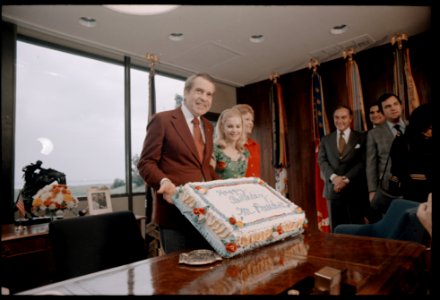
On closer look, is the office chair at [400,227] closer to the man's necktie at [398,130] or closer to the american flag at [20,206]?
the man's necktie at [398,130]

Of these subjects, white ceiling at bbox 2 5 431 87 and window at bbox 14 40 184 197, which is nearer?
white ceiling at bbox 2 5 431 87

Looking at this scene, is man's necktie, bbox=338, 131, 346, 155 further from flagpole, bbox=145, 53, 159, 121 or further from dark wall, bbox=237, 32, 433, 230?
flagpole, bbox=145, 53, 159, 121

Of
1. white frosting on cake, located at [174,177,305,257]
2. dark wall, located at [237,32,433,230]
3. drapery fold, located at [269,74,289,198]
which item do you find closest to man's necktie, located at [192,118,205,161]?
white frosting on cake, located at [174,177,305,257]

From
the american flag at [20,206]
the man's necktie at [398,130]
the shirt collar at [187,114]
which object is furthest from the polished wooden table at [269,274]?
the american flag at [20,206]

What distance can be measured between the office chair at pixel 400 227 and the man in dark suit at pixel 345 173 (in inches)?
59.2

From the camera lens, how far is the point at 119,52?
3.64 meters

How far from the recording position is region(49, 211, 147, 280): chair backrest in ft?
3.93

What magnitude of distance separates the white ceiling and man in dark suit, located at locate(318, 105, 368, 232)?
951 mm

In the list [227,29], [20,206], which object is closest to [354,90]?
[227,29]

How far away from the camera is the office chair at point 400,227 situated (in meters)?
1.51

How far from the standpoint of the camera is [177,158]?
4.95 feet

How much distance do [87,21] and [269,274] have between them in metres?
3.04

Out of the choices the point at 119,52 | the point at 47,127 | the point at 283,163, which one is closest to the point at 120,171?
the point at 47,127
